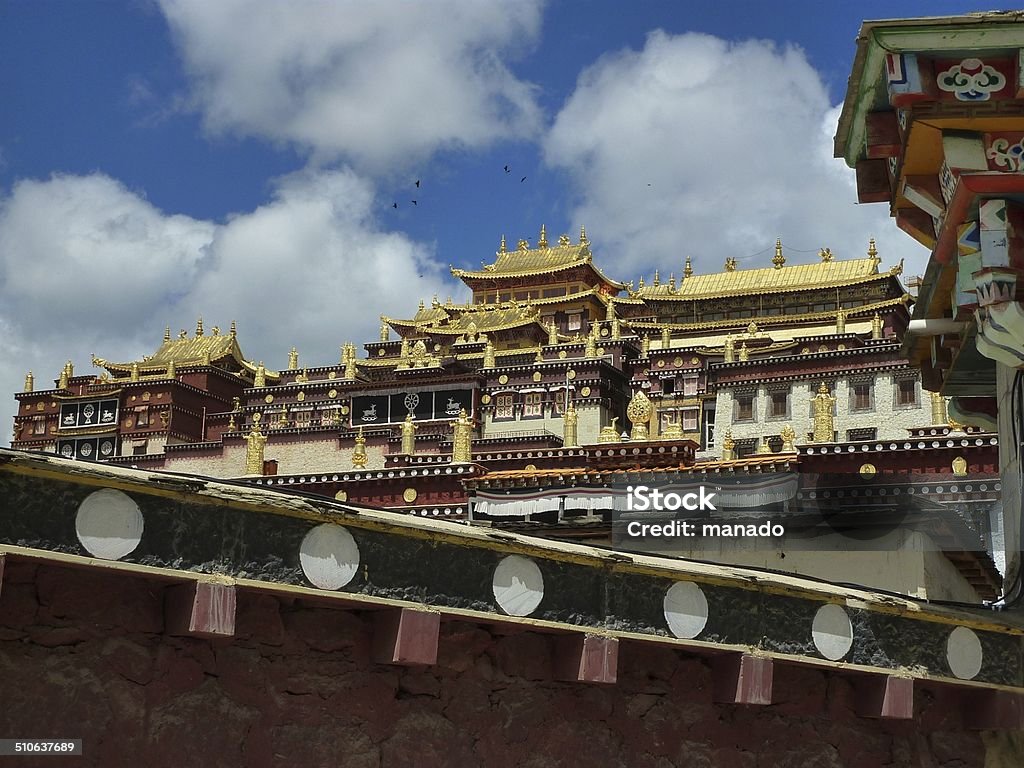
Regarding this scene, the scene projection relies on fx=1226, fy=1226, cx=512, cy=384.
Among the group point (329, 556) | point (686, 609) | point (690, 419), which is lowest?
point (686, 609)

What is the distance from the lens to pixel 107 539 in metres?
6.98

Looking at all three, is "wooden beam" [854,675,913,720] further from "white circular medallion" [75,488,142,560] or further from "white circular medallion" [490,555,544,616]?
"white circular medallion" [75,488,142,560]

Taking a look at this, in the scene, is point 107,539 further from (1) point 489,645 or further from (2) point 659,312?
(2) point 659,312

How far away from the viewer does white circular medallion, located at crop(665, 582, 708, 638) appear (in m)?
9.40

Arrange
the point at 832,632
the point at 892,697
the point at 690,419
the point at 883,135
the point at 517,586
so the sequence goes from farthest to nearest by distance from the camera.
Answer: the point at 690,419 < the point at 883,135 < the point at 892,697 < the point at 832,632 < the point at 517,586

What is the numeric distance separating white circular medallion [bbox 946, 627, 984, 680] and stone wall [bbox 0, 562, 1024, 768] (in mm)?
405

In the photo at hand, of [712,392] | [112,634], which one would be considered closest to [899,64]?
[112,634]

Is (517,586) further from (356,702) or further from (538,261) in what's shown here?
(538,261)

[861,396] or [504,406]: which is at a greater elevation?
[504,406]

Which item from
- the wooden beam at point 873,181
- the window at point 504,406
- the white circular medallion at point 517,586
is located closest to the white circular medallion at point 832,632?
the white circular medallion at point 517,586

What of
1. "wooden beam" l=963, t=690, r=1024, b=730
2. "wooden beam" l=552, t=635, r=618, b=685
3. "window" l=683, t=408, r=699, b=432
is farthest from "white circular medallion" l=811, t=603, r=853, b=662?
"window" l=683, t=408, r=699, b=432

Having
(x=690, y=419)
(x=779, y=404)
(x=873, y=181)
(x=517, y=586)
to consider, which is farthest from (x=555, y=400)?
(x=517, y=586)

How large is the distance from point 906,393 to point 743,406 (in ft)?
21.2

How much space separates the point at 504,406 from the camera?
180ft
